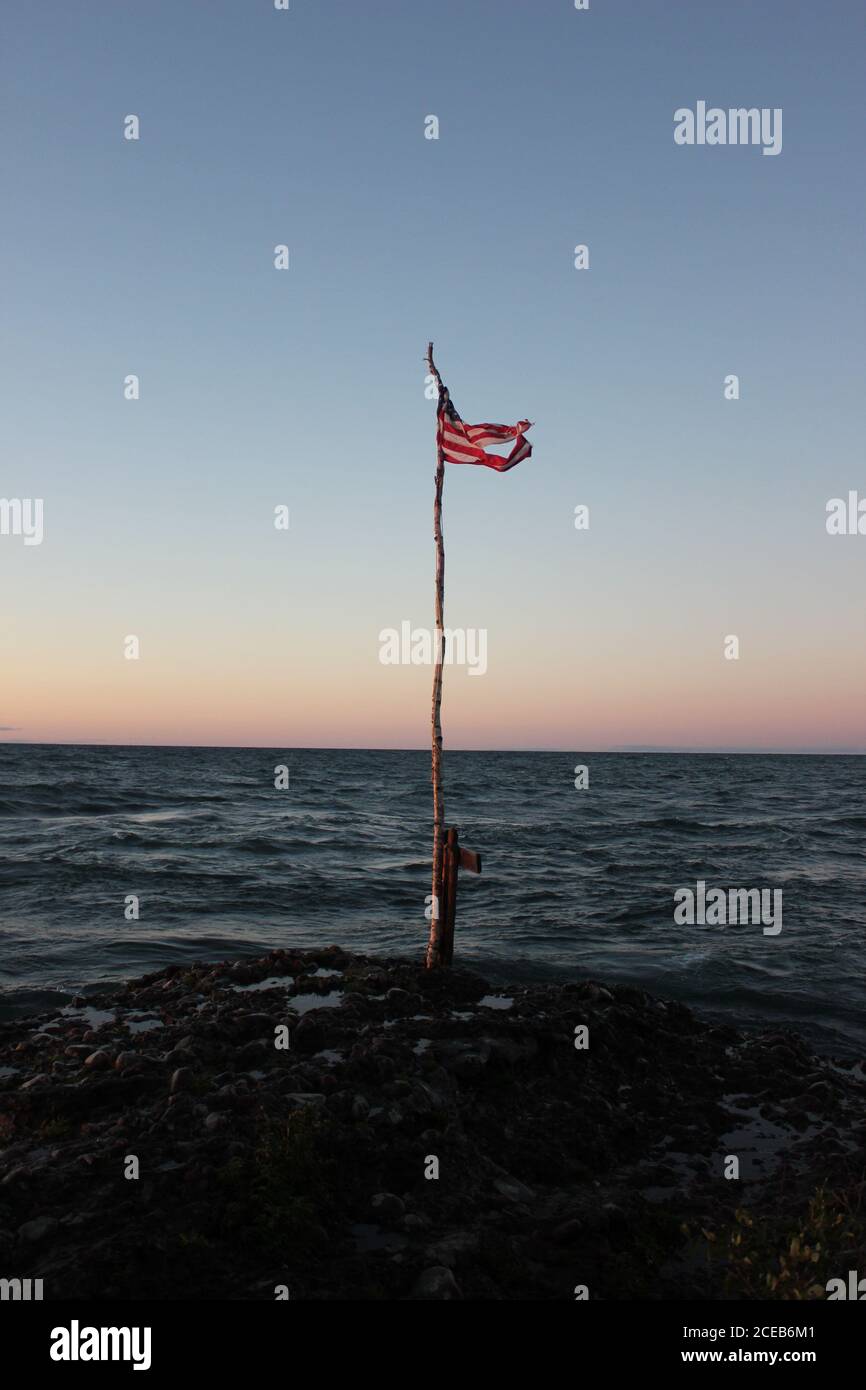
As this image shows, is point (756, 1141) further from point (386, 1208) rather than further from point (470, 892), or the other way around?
point (470, 892)

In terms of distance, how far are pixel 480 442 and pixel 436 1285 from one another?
36.1 ft

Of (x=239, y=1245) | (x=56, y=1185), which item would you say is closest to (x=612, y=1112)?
(x=239, y=1245)

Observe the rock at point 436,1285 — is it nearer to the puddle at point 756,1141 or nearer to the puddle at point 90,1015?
the puddle at point 756,1141

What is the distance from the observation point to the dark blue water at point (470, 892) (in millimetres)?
17766

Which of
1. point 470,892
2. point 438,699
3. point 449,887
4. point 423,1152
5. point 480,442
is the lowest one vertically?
point 470,892

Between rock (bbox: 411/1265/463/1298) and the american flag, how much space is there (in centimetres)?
1058

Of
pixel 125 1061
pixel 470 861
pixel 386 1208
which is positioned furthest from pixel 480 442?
pixel 386 1208

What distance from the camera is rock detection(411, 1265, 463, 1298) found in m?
6.45

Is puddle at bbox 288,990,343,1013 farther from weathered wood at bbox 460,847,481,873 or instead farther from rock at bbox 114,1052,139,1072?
rock at bbox 114,1052,139,1072

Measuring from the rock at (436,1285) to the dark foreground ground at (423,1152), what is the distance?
2cm

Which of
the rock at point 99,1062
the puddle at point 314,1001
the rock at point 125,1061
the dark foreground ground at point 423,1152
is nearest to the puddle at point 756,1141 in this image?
the dark foreground ground at point 423,1152

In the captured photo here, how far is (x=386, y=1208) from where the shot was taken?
7.64 meters

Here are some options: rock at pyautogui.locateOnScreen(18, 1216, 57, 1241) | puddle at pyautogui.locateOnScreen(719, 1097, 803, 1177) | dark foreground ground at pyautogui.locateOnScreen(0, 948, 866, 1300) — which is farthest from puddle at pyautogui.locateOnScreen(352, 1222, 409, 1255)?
puddle at pyautogui.locateOnScreen(719, 1097, 803, 1177)
